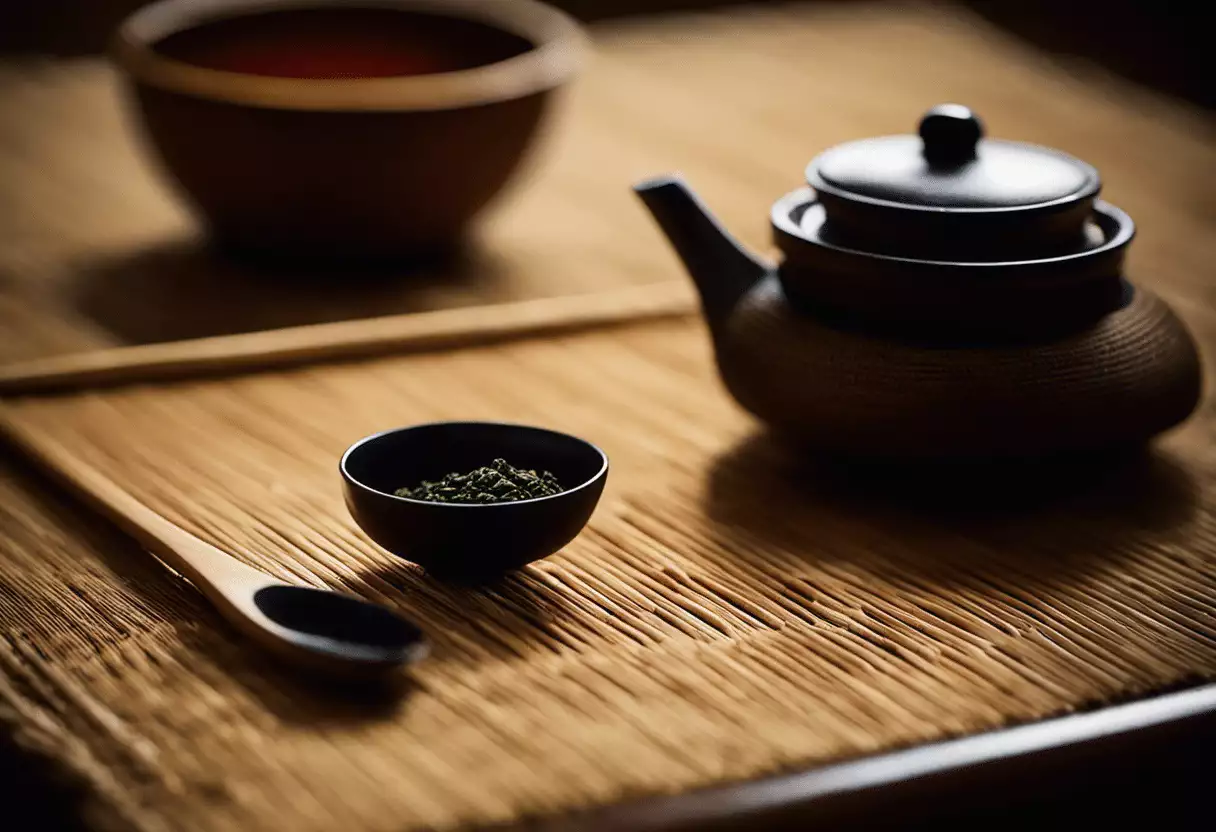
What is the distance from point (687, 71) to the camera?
6.11 ft

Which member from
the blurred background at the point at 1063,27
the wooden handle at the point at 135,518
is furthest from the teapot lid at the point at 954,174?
the blurred background at the point at 1063,27

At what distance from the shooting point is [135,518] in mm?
780

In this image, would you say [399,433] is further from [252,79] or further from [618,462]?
[252,79]

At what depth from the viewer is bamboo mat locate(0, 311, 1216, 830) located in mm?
601

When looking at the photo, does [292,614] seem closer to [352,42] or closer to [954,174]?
[954,174]

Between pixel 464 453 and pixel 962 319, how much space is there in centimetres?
28

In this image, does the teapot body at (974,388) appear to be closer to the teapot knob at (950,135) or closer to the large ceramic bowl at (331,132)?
the teapot knob at (950,135)

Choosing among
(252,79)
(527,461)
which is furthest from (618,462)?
(252,79)

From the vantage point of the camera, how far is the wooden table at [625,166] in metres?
1.19

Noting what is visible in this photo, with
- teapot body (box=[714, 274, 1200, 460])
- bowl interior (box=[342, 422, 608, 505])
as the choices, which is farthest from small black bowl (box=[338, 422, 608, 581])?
teapot body (box=[714, 274, 1200, 460])

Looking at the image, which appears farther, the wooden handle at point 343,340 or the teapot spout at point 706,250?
the wooden handle at point 343,340

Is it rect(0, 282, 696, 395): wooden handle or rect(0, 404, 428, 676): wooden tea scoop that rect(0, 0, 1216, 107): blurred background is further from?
rect(0, 404, 428, 676): wooden tea scoop

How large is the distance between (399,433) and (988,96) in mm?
1172

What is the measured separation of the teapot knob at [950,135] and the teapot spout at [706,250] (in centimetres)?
13
